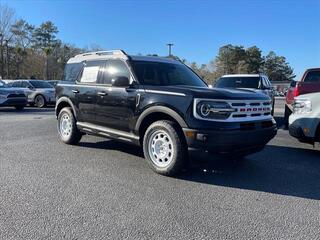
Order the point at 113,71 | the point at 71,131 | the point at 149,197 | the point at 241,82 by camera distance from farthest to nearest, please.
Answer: the point at 241,82, the point at 71,131, the point at 113,71, the point at 149,197

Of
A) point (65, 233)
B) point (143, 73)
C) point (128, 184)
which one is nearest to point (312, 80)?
point (143, 73)

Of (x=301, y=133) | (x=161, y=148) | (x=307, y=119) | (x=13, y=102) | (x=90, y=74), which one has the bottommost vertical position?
(x=13, y=102)

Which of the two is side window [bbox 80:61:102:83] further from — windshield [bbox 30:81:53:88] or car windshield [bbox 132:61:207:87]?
windshield [bbox 30:81:53:88]

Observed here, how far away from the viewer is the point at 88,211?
432cm

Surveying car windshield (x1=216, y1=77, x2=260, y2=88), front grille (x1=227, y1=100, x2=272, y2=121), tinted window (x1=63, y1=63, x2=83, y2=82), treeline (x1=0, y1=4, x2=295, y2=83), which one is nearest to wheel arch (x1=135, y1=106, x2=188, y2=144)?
front grille (x1=227, y1=100, x2=272, y2=121)

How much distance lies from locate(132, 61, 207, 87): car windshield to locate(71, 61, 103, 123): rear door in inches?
40.5

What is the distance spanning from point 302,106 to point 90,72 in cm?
431

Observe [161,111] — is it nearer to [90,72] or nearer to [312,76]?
[90,72]

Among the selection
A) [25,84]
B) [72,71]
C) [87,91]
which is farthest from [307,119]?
[25,84]

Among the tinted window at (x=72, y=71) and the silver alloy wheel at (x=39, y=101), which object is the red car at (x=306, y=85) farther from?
the silver alloy wheel at (x=39, y=101)

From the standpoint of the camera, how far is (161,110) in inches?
229

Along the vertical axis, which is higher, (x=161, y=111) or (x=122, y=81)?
(x=122, y=81)

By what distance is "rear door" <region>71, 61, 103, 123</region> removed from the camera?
287 inches

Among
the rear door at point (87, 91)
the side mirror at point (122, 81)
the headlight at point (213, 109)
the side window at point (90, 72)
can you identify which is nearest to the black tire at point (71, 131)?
the rear door at point (87, 91)
